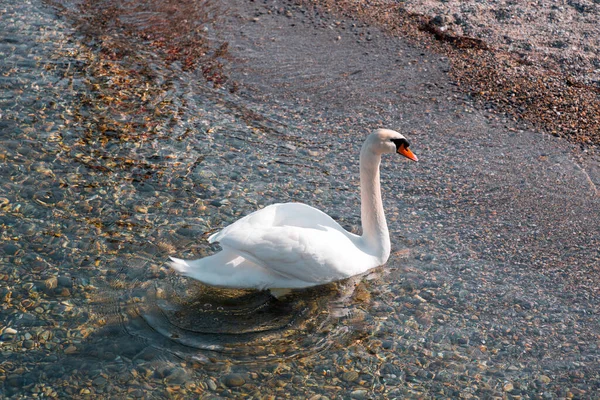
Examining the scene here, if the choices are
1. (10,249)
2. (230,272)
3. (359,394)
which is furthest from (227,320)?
(10,249)

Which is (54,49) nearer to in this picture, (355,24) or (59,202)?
A: (59,202)

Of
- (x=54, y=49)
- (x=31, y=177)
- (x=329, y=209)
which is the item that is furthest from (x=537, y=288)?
(x=54, y=49)

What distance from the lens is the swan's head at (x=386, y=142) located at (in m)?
5.35

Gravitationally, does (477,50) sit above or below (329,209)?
above

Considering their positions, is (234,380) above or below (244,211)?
below

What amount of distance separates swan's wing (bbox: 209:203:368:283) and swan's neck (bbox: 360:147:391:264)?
0.20 meters

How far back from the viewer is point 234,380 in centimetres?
471

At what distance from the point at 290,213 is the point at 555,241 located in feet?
7.89

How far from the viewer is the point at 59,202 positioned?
249 inches

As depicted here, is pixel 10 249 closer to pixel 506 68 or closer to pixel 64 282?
pixel 64 282

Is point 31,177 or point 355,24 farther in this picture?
point 355,24

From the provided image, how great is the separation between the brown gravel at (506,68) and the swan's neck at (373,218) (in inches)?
119

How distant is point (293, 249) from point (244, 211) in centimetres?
136

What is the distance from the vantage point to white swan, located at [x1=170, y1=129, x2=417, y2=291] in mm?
5066
